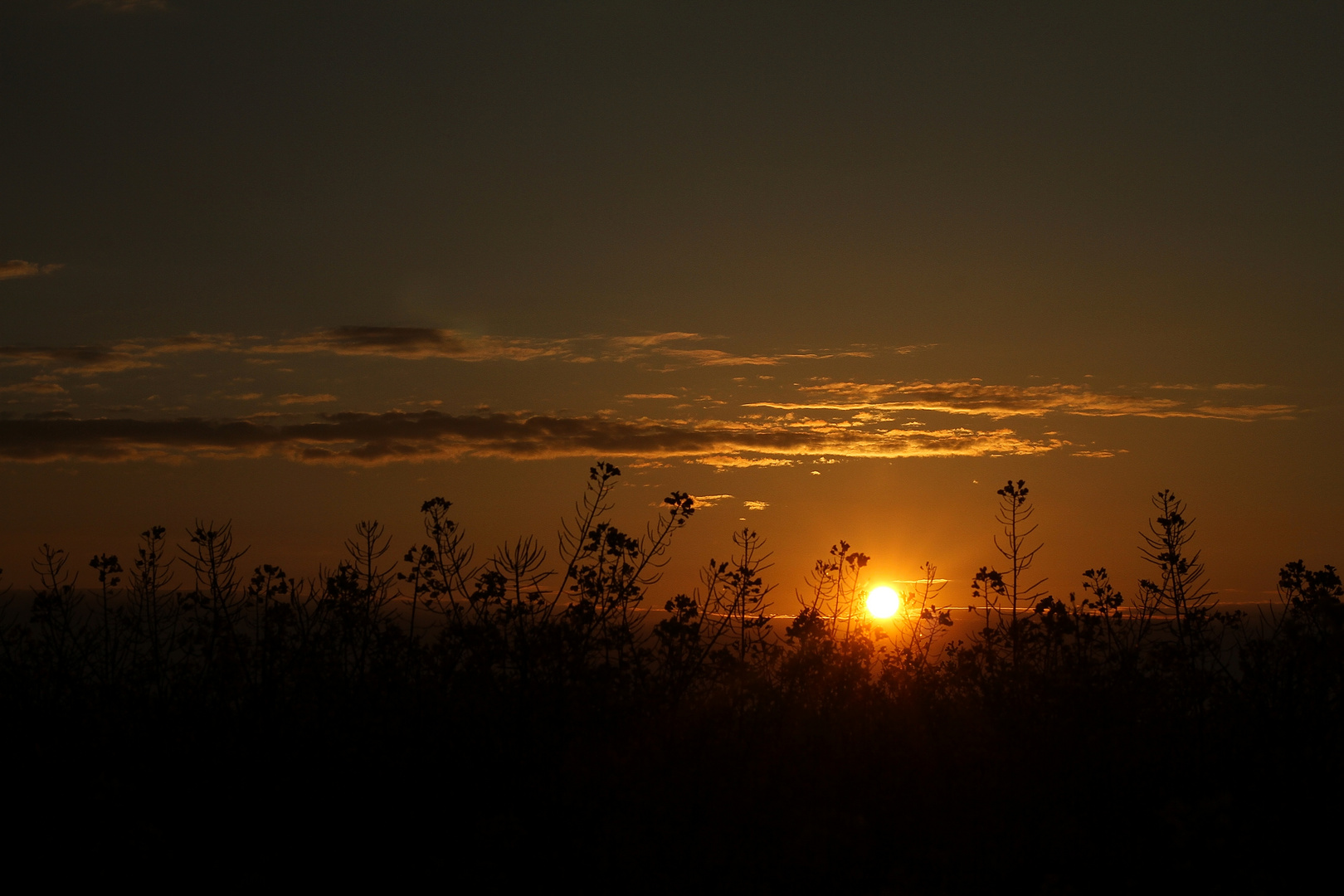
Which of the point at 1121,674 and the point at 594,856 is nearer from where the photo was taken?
the point at 594,856

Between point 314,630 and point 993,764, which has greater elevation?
point 314,630

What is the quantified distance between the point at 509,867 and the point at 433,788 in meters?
1.36

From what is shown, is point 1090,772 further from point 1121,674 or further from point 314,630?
point 314,630

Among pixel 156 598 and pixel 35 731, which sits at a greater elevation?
pixel 156 598

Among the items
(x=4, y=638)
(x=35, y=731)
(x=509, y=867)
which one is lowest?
(x=509, y=867)

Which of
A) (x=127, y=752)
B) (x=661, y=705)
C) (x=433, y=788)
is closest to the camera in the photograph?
(x=433, y=788)

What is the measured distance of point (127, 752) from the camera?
9172 mm

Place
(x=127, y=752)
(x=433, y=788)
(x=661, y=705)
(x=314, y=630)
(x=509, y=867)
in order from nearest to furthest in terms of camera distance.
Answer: (x=509, y=867), (x=433, y=788), (x=127, y=752), (x=661, y=705), (x=314, y=630)

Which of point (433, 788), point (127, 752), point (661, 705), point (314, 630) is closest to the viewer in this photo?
point (433, 788)

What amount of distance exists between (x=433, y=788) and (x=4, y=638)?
548 centimetres

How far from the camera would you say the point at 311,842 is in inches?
313

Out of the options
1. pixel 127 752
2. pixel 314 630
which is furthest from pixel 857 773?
pixel 127 752

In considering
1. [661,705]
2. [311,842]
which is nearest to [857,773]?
[661,705]

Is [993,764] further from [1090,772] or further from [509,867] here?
[509,867]
